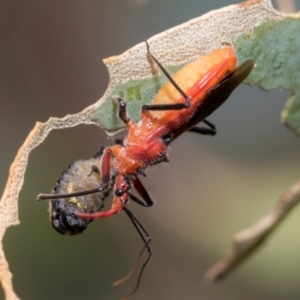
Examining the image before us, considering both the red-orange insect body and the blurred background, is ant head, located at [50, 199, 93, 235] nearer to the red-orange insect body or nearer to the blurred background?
the red-orange insect body

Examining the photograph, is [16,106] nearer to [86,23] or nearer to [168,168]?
[86,23]

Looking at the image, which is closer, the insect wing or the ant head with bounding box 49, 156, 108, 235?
the insect wing

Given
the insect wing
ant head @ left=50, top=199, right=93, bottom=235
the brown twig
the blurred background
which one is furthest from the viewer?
the blurred background

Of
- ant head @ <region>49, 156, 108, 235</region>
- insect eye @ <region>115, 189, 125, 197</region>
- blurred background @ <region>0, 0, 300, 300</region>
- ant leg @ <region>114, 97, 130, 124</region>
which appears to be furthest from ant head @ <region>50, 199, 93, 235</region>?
blurred background @ <region>0, 0, 300, 300</region>

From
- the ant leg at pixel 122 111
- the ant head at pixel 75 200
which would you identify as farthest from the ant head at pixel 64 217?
the ant leg at pixel 122 111

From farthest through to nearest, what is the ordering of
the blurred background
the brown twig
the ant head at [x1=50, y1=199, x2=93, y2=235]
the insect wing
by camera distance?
the blurred background < the ant head at [x1=50, y1=199, x2=93, y2=235] < the insect wing < the brown twig

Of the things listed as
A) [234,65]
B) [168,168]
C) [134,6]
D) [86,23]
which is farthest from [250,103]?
[234,65]

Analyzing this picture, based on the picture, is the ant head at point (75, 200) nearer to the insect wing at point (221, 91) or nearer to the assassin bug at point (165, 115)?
the assassin bug at point (165, 115)

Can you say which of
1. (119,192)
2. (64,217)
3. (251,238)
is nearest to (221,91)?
(119,192)

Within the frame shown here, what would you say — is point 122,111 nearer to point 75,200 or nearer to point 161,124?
point 161,124
